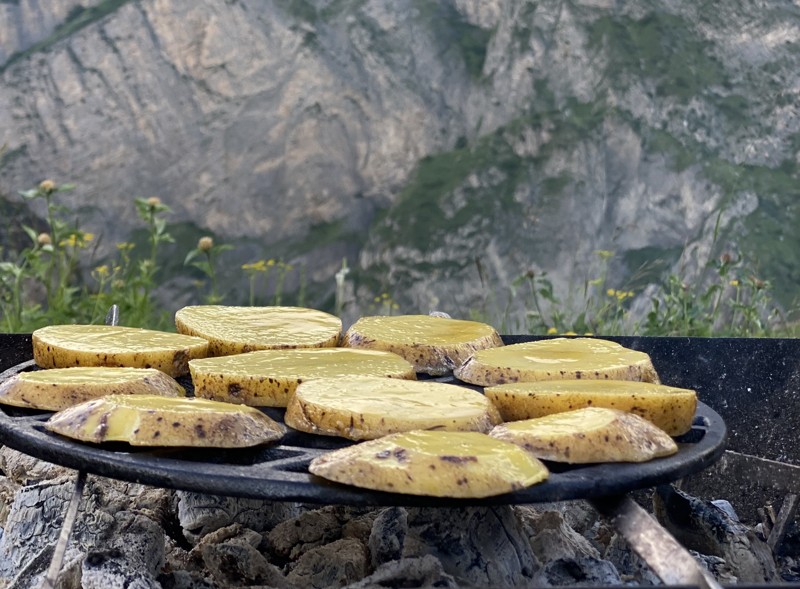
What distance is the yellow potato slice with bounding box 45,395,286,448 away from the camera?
5.00 ft

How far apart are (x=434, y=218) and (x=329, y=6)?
11234 mm

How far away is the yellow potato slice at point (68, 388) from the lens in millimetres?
1815

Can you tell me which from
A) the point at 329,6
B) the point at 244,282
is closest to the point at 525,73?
the point at 329,6

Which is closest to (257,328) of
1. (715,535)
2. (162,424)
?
(162,424)

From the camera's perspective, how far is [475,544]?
6.45 feet

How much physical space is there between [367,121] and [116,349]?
3918 cm

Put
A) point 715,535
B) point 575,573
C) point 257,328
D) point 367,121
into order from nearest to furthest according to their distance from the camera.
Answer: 1. point 575,573
2. point 715,535
3. point 257,328
4. point 367,121

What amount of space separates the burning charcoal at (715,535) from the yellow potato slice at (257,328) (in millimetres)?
1008

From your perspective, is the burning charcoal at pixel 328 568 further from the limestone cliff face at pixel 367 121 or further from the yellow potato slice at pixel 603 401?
the limestone cliff face at pixel 367 121

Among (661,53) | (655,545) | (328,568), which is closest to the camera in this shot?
(655,545)

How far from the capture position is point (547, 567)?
5.98ft


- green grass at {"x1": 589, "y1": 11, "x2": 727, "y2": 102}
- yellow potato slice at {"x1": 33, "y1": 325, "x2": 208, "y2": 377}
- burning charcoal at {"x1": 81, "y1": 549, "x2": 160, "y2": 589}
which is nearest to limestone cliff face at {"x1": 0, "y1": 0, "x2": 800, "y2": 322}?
green grass at {"x1": 589, "y1": 11, "x2": 727, "y2": 102}

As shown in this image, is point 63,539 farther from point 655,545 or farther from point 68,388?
point 655,545

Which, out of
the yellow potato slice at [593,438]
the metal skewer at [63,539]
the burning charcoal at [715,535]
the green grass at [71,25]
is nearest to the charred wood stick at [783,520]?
the burning charcoal at [715,535]
